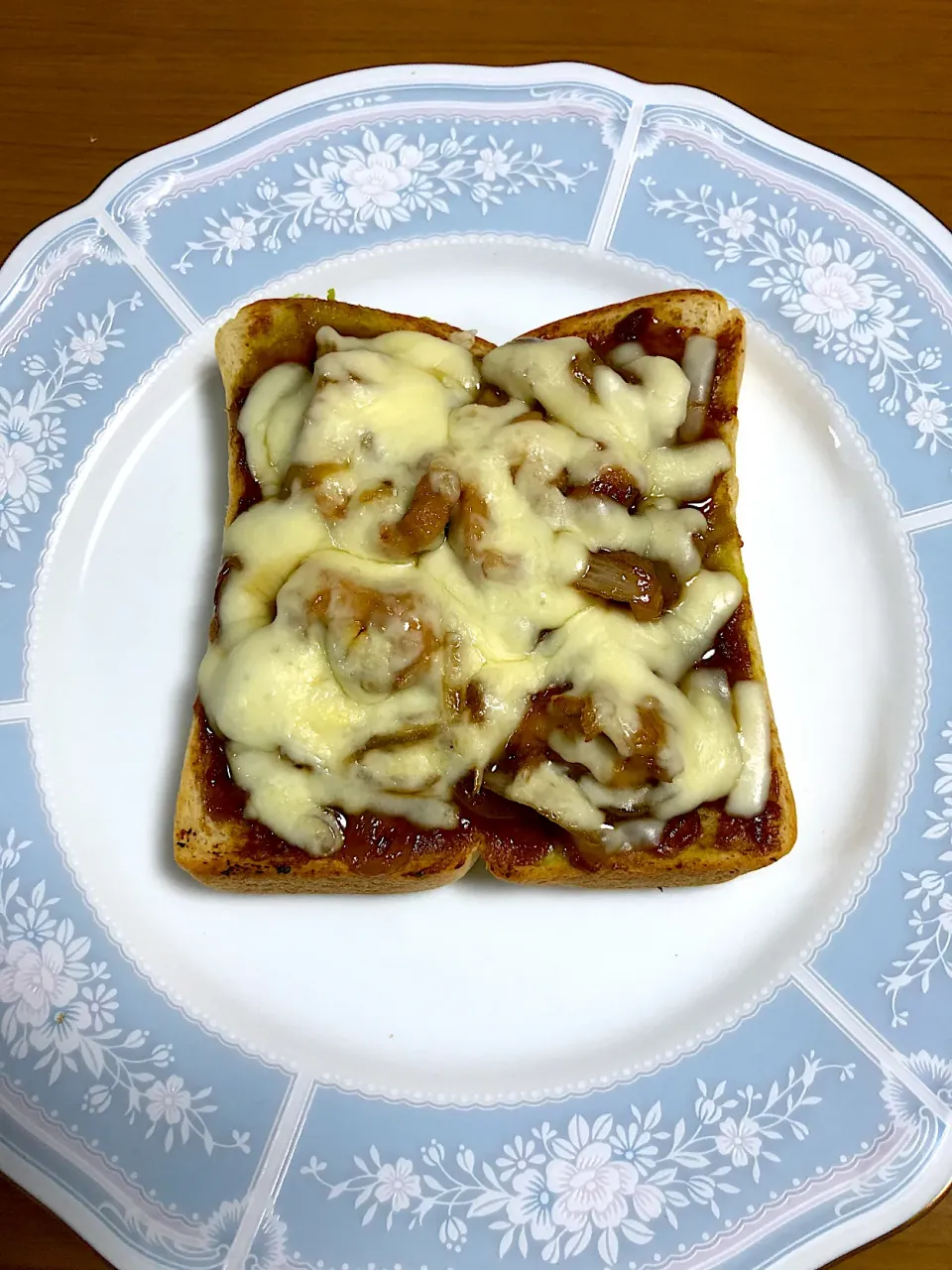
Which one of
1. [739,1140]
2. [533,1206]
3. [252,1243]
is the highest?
[739,1140]

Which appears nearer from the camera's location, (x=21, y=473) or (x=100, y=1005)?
(x=100, y=1005)

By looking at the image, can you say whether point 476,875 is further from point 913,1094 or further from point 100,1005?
point 913,1094

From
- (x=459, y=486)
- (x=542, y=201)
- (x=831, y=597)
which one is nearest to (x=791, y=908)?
(x=831, y=597)

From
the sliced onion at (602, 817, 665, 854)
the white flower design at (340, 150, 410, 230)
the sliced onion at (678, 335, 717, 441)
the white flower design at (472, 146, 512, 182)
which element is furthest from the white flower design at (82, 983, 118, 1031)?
the white flower design at (472, 146, 512, 182)

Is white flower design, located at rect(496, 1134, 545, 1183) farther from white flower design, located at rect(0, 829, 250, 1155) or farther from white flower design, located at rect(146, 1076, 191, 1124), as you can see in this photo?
white flower design, located at rect(146, 1076, 191, 1124)

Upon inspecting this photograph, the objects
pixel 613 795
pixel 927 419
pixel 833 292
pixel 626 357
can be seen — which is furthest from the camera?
pixel 833 292

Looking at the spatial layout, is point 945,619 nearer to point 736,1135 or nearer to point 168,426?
point 736,1135

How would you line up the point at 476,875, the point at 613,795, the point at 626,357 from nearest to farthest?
the point at 613,795
the point at 626,357
the point at 476,875

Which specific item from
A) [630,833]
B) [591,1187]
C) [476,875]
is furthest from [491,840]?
[591,1187]
